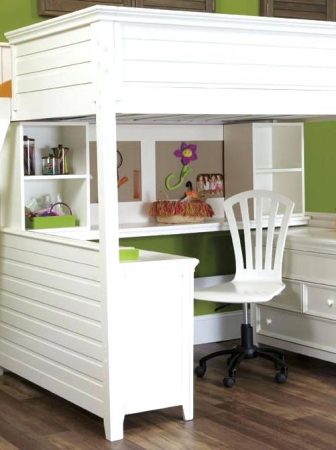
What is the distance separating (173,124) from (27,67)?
3.98 ft

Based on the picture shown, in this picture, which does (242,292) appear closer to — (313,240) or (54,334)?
(313,240)

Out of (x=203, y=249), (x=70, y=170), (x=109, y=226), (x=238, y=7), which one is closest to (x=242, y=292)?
(x=203, y=249)

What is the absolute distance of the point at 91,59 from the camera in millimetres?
3527

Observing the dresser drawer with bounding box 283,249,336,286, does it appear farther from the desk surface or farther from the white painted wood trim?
the white painted wood trim

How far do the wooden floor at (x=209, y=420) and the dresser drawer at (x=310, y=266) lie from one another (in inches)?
18.8

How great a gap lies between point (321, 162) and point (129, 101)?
7.64 ft

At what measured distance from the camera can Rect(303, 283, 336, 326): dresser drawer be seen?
460 cm

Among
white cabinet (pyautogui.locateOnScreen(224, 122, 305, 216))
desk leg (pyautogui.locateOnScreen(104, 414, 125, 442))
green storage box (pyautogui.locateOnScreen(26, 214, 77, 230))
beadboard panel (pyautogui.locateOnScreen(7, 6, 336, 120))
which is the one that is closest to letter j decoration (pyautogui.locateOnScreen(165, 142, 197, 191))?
white cabinet (pyautogui.locateOnScreen(224, 122, 305, 216))

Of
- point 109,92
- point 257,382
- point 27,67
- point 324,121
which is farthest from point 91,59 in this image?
point 324,121

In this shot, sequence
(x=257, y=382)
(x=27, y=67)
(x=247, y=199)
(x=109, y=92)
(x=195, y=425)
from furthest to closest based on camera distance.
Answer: (x=247, y=199) < (x=257, y=382) < (x=27, y=67) < (x=195, y=425) < (x=109, y=92)

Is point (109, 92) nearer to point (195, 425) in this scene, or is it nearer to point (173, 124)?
point (195, 425)

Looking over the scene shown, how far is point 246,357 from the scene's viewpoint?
4.59 m

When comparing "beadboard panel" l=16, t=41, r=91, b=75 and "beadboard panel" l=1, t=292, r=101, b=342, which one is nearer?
"beadboard panel" l=16, t=41, r=91, b=75

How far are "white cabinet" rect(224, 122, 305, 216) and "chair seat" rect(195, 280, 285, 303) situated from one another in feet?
2.46
